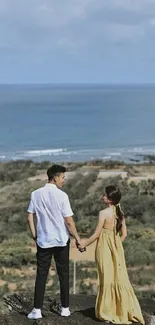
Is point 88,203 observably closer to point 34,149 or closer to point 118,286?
point 118,286

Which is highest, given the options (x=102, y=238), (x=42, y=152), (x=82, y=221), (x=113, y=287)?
(x=102, y=238)

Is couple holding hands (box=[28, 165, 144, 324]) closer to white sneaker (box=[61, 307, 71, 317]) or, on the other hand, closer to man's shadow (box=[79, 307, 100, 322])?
man's shadow (box=[79, 307, 100, 322])

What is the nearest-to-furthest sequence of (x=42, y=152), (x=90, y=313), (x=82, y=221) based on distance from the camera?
(x=90, y=313), (x=82, y=221), (x=42, y=152)

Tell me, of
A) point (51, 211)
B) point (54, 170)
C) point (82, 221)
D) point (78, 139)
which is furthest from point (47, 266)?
point (78, 139)

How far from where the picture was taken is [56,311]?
19.6 ft

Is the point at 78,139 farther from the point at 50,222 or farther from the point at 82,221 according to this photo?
the point at 50,222

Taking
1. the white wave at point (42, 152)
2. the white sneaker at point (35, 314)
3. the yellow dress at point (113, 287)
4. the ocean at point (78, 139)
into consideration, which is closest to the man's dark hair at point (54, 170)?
the yellow dress at point (113, 287)

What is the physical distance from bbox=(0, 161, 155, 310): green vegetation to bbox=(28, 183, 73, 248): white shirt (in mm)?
5042

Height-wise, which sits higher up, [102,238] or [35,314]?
[102,238]

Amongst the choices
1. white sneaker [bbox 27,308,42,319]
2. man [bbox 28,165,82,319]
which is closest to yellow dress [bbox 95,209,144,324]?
man [bbox 28,165,82,319]

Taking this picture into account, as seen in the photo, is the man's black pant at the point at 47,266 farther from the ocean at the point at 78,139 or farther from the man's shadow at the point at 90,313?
the ocean at the point at 78,139

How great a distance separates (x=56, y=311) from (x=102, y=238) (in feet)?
3.40

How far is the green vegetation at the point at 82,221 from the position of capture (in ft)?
41.3

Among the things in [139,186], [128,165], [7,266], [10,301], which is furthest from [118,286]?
[128,165]
